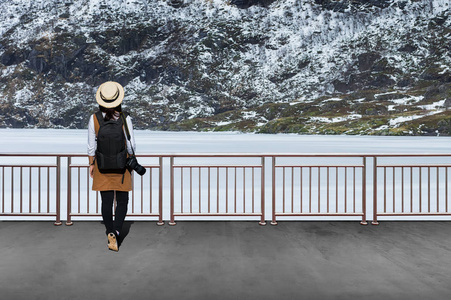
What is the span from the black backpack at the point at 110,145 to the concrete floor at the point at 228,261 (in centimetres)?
134

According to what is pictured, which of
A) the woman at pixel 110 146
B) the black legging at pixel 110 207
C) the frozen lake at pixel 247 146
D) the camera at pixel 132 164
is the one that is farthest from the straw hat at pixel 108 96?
the frozen lake at pixel 247 146

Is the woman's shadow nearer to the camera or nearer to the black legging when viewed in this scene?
the black legging

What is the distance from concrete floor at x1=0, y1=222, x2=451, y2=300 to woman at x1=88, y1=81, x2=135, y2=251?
666 mm

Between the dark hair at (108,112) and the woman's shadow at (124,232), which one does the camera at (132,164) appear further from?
the woman's shadow at (124,232)

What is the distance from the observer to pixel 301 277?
212 inches

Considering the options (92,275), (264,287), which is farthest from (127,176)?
(264,287)

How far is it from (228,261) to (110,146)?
7.51 ft

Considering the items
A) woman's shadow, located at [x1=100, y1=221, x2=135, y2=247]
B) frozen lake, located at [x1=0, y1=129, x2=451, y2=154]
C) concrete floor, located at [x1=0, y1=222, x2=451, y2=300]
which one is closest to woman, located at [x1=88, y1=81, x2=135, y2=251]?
woman's shadow, located at [x1=100, y1=221, x2=135, y2=247]

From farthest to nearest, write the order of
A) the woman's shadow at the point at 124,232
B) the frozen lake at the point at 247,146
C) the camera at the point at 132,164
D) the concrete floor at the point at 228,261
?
the frozen lake at the point at 247,146 → the woman's shadow at the point at 124,232 → the camera at the point at 132,164 → the concrete floor at the point at 228,261

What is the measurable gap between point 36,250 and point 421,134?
473 feet

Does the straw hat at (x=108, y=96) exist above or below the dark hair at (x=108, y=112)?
above

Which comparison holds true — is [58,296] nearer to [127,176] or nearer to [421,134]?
[127,176]

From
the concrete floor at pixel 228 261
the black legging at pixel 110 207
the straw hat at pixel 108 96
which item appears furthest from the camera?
the black legging at pixel 110 207

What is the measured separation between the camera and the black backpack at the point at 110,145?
601 centimetres
